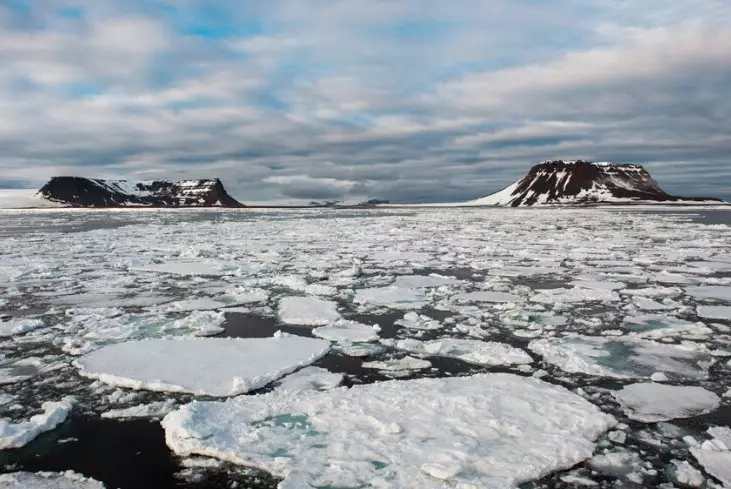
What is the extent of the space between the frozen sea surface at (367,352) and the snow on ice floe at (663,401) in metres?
0.02

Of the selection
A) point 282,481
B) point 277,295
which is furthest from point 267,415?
point 277,295

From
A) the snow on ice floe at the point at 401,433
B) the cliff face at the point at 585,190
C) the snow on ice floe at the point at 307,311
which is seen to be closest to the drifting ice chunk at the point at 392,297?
the snow on ice floe at the point at 307,311

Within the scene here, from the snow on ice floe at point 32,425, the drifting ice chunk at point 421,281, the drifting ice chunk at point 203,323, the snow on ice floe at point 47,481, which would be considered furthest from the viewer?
the drifting ice chunk at point 421,281

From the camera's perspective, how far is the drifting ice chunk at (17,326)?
6.09m

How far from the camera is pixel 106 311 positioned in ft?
23.8

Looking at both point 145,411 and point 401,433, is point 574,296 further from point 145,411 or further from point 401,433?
point 145,411

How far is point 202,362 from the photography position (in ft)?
16.6

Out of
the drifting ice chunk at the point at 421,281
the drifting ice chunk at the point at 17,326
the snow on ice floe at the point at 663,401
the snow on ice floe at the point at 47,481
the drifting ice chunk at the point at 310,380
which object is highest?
the drifting ice chunk at the point at 17,326

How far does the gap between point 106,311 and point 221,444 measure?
4695mm

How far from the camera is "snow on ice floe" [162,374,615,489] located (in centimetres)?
309

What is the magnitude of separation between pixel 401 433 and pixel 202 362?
2.35 meters

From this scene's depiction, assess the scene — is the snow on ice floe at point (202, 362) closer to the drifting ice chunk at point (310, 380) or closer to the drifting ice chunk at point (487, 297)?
the drifting ice chunk at point (310, 380)

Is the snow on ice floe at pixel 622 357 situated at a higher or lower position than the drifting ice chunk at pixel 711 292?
lower

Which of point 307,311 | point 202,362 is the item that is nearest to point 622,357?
point 307,311
